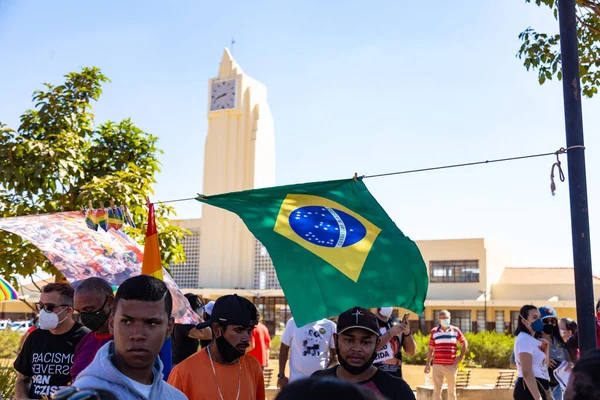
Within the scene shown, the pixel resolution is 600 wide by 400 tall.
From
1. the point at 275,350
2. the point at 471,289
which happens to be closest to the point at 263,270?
the point at 471,289

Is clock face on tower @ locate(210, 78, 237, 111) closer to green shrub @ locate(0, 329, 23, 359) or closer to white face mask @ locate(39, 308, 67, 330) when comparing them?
green shrub @ locate(0, 329, 23, 359)

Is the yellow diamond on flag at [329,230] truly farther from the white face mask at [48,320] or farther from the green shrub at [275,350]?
the green shrub at [275,350]

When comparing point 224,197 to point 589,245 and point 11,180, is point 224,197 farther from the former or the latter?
point 11,180

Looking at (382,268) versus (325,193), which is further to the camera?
(325,193)

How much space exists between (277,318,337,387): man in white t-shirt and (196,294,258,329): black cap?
340cm

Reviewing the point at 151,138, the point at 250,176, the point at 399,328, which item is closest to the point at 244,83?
the point at 250,176

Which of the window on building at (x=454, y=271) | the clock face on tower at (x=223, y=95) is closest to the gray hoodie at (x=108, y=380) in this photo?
the window on building at (x=454, y=271)

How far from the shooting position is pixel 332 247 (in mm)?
5066

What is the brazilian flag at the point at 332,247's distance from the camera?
488 centimetres

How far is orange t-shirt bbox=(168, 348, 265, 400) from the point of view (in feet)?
13.8

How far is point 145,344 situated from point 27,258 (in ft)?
29.0

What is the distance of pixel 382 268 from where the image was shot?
16.5 ft

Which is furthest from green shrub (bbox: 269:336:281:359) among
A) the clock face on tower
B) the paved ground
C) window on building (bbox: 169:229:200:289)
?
the clock face on tower

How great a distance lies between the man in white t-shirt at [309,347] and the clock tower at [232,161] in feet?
141
